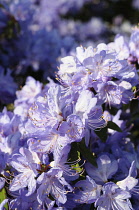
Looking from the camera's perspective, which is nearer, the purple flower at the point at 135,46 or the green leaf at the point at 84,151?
the green leaf at the point at 84,151

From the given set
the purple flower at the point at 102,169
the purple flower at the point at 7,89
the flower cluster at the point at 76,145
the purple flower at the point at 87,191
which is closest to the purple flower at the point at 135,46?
the flower cluster at the point at 76,145

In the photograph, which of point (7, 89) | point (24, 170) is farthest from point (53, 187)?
point (7, 89)

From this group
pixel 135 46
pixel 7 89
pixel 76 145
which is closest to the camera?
pixel 76 145

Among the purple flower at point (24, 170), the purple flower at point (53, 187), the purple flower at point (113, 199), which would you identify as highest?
the purple flower at point (24, 170)

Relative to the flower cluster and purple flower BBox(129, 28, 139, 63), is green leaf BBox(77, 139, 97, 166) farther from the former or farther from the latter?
purple flower BBox(129, 28, 139, 63)

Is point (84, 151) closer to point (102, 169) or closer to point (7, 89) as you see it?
point (102, 169)

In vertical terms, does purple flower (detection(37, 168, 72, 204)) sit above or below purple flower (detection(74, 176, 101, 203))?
above

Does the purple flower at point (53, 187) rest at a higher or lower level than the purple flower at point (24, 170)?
lower

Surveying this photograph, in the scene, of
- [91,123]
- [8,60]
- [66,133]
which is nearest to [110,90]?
[91,123]

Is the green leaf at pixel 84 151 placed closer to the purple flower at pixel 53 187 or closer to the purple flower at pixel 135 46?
the purple flower at pixel 53 187

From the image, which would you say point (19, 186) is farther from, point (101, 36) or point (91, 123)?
point (101, 36)

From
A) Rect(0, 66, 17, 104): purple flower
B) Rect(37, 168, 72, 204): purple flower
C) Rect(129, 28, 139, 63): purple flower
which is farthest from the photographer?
Rect(0, 66, 17, 104): purple flower

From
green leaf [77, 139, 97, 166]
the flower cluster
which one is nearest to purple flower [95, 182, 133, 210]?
the flower cluster
